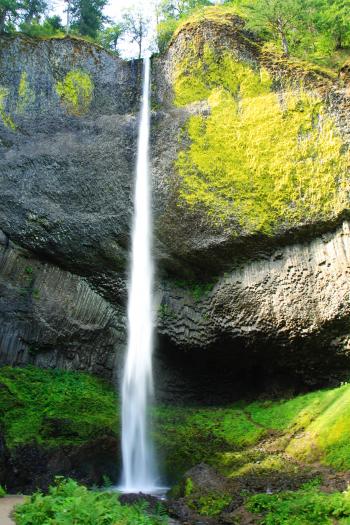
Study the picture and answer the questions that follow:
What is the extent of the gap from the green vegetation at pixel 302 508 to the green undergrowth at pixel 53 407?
5260 millimetres

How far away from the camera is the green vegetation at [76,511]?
6.74 meters

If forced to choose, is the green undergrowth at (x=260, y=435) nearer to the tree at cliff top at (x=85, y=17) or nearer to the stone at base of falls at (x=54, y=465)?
the stone at base of falls at (x=54, y=465)

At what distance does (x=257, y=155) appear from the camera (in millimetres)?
16406

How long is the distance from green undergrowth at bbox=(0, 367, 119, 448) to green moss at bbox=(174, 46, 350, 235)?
6.77 m

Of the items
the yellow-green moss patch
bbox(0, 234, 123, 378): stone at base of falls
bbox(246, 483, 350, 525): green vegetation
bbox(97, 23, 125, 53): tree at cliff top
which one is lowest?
bbox(246, 483, 350, 525): green vegetation

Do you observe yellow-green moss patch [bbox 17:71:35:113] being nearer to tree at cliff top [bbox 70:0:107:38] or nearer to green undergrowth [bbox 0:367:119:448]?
green undergrowth [bbox 0:367:119:448]

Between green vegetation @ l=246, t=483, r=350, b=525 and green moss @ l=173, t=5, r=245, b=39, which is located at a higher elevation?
green moss @ l=173, t=5, r=245, b=39

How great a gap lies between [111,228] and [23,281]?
339cm

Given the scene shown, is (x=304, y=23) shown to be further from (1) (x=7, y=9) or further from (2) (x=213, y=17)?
(1) (x=7, y=9)

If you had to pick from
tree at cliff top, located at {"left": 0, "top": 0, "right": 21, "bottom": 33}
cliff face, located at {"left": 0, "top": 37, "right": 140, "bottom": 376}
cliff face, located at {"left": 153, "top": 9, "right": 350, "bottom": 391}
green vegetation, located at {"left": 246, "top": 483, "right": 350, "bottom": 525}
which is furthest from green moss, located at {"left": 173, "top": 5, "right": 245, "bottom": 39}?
green vegetation, located at {"left": 246, "top": 483, "right": 350, "bottom": 525}

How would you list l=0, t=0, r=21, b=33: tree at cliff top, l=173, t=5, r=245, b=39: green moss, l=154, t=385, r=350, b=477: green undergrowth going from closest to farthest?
l=154, t=385, r=350, b=477: green undergrowth, l=173, t=5, r=245, b=39: green moss, l=0, t=0, r=21, b=33: tree at cliff top

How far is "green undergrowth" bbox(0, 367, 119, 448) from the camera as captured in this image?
39.7ft

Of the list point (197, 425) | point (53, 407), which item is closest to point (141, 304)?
point (197, 425)

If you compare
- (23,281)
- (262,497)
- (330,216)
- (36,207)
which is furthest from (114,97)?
(262,497)
